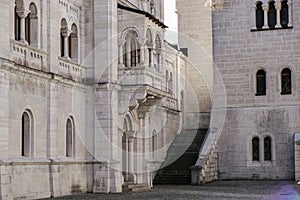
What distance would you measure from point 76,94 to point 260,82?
49.5ft

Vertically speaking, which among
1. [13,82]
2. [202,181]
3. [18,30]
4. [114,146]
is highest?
[18,30]

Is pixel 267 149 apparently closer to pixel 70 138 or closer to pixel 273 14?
pixel 273 14

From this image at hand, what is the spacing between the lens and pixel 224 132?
3725cm

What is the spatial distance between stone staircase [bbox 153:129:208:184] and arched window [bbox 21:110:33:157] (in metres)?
13.6

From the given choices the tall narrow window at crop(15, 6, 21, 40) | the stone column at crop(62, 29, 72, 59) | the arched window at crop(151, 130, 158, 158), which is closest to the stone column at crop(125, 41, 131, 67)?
the stone column at crop(62, 29, 72, 59)

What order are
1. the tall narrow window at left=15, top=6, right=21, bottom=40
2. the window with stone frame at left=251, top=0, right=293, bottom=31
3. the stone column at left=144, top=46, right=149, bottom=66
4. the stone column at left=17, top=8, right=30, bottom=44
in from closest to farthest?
the stone column at left=17, top=8, right=30, bottom=44
the tall narrow window at left=15, top=6, right=21, bottom=40
the stone column at left=144, top=46, right=149, bottom=66
the window with stone frame at left=251, top=0, right=293, bottom=31

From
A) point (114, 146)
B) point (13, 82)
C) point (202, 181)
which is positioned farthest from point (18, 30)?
point (202, 181)

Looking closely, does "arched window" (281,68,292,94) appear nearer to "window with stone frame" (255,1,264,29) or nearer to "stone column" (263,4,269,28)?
"stone column" (263,4,269,28)

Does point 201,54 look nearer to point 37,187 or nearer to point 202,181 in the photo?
point 202,181

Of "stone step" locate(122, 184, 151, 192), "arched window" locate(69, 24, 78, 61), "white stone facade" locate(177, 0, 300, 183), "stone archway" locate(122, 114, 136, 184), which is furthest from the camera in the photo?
"white stone facade" locate(177, 0, 300, 183)

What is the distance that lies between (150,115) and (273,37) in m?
9.39

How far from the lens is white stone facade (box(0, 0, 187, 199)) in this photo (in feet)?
66.7

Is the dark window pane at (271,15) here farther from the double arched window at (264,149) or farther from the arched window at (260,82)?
the double arched window at (264,149)

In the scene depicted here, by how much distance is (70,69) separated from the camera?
2461 cm
